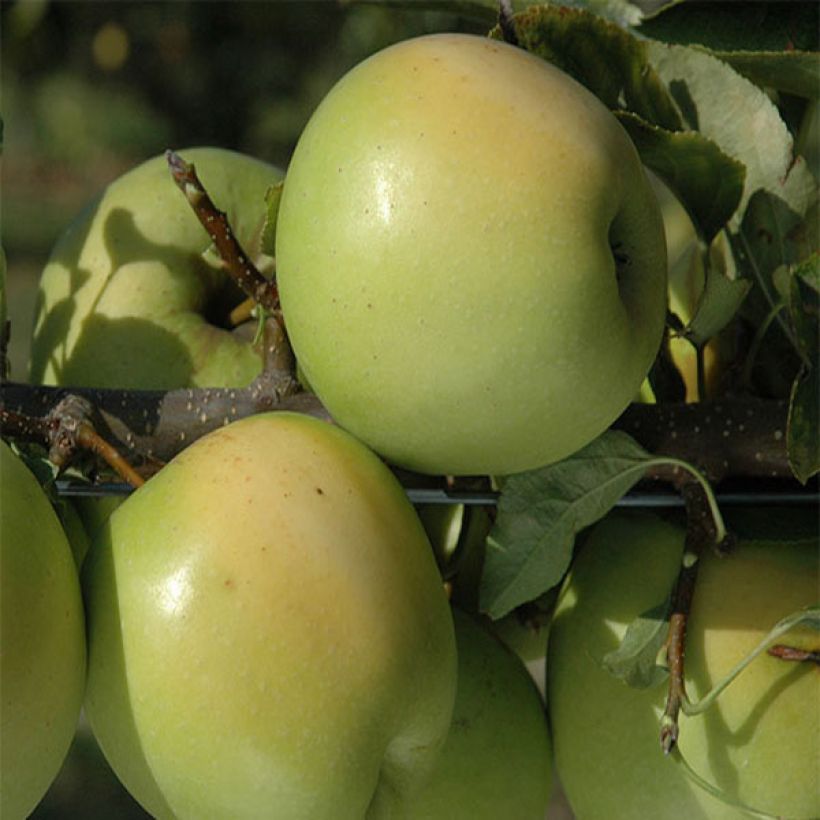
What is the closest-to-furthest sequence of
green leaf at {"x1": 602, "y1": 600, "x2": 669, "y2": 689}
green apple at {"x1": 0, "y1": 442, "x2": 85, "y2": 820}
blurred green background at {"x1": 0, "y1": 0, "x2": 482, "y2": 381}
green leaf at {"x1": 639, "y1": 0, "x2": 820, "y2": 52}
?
green apple at {"x1": 0, "y1": 442, "x2": 85, "y2": 820} → green leaf at {"x1": 602, "y1": 600, "x2": 669, "y2": 689} → green leaf at {"x1": 639, "y1": 0, "x2": 820, "y2": 52} → blurred green background at {"x1": 0, "y1": 0, "x2": 482, "y2": 381}

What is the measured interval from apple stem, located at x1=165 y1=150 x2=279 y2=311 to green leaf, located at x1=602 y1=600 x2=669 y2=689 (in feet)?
0.83

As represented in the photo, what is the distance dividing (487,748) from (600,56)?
38 centimetres

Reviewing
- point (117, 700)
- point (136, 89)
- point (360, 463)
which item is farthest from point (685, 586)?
point (136, 89)

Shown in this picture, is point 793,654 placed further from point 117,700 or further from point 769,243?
point 117,700

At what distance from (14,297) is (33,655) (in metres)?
2.38

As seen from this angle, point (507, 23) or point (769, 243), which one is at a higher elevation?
point (507, 23)

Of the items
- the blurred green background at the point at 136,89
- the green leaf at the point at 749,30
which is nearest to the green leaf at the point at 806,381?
the green leaf at the point at 749,30

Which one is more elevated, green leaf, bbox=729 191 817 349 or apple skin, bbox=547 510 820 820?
green leaf, bbox=729 191 817 349

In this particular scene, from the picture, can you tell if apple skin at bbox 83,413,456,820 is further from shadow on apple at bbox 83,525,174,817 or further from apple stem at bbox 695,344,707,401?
apple stem at bbox 695,344,707,401

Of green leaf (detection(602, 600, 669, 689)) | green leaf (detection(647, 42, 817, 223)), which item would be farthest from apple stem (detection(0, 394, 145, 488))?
green leaf (detection(647, 42, 817, 223))

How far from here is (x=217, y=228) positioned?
714 mm

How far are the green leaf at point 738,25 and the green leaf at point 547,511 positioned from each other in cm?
25

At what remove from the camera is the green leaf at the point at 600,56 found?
2.41 feet

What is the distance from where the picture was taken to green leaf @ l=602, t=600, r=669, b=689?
70 centimetres
